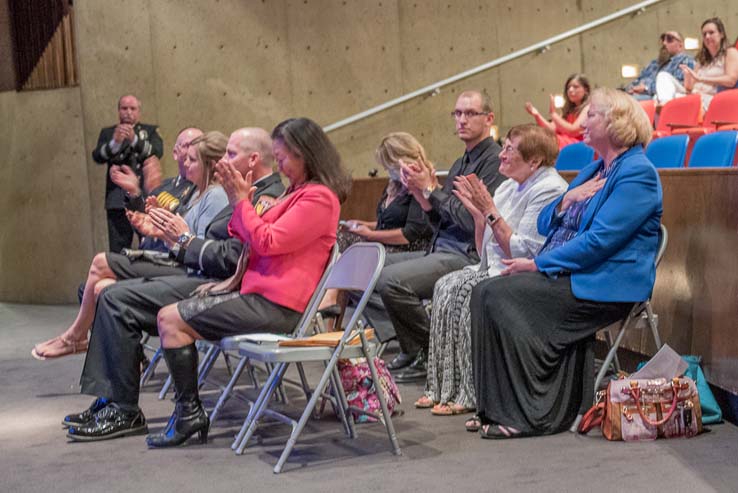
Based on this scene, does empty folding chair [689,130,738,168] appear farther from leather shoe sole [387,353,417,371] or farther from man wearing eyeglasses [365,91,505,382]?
leather shoe sole [387,353,417,371]

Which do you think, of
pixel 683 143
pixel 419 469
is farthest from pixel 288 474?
pixel 683 143

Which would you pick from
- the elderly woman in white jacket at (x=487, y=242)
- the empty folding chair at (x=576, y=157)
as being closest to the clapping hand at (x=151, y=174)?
the empty folding chair at (x=576, y=157)

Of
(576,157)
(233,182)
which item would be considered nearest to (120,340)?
(233,182)

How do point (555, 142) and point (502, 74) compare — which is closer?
point (555, 142)

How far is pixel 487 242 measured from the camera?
4.52m

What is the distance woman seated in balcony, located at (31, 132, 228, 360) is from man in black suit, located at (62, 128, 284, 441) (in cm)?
45

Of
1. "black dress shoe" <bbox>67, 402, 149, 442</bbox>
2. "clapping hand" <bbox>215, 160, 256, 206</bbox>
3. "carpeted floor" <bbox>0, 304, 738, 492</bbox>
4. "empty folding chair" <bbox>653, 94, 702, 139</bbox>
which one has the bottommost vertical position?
"carpeted floor" <bbox>0, 304, 738, 492</bbox>

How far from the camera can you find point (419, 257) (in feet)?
17.3

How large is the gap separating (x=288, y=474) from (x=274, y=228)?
874mm

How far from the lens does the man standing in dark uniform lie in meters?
7.91

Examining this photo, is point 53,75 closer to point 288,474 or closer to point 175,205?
point 175,205

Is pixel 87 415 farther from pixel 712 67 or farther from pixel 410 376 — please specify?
pixel 712 67

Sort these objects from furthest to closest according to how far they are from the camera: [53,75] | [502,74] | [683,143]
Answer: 1. [502,74]
2. [53,75]
3. [683,143]

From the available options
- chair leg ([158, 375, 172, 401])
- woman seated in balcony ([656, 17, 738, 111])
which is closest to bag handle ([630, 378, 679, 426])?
chair leg ([158, 375, 172, 401])
